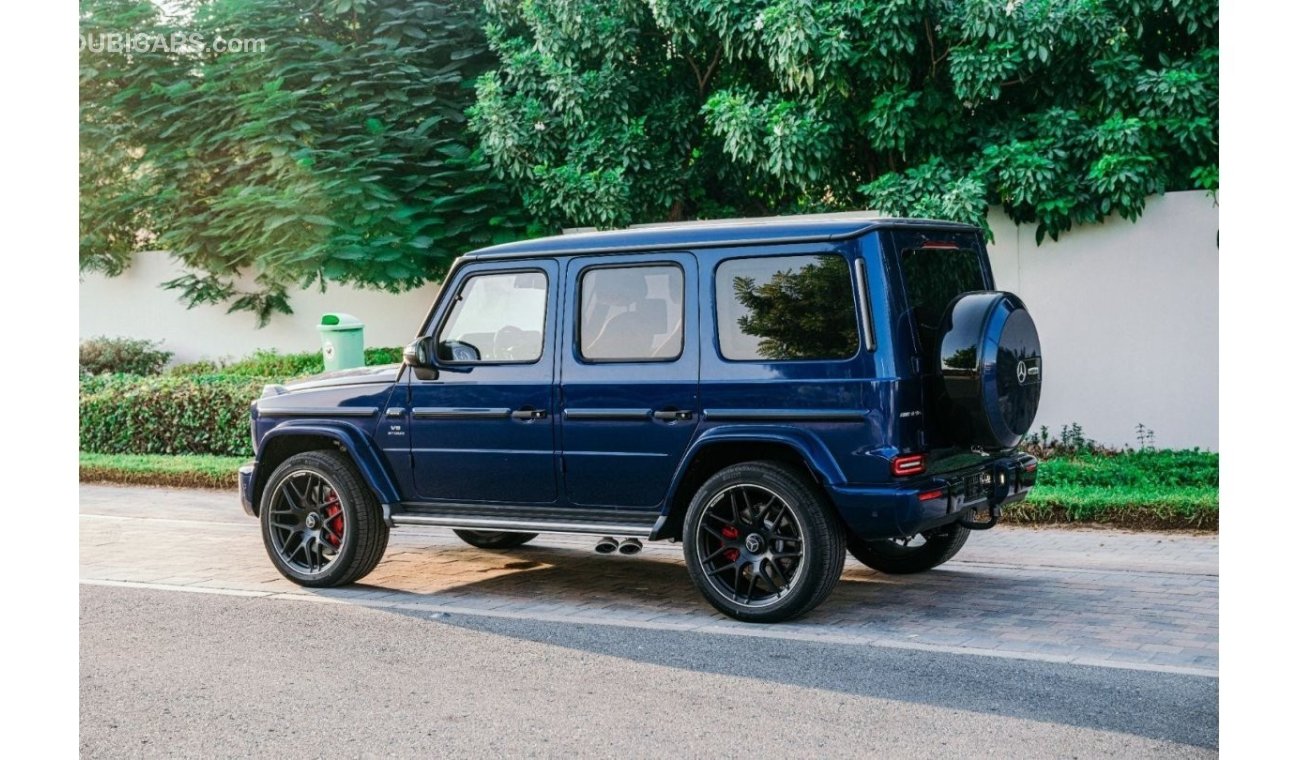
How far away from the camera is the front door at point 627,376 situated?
735 cm

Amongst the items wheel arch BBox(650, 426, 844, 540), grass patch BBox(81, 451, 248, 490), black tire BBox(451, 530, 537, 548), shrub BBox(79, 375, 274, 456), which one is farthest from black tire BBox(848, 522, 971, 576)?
shrub BBox(79, 375, 274, 456)

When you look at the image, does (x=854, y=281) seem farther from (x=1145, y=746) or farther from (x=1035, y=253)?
(x=1035, y=253)

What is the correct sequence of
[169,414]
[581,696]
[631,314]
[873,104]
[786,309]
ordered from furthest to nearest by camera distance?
[169,414] → [873,104] → [631,314] → [786,309] → [581,696]

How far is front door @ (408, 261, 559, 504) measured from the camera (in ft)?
25.3

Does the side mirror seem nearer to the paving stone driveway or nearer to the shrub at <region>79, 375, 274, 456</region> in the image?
the paving stone driveway

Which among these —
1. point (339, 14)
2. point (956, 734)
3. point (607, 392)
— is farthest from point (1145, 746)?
point (339, 14)

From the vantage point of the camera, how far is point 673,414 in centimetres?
732

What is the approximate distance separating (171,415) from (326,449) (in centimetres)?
817

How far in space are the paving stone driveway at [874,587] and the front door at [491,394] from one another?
71 cm

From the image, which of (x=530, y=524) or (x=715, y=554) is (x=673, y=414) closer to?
(x=715, y=554)

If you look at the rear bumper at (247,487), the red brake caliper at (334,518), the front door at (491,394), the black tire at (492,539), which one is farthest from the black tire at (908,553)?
the rear bumper at (247,487)

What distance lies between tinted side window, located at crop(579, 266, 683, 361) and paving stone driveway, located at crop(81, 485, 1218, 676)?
144 centimetres

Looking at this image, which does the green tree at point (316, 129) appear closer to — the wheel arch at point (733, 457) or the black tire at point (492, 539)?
the black tire at point (492, 539)

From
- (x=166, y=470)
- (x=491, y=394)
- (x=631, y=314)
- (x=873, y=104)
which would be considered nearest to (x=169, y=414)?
(x=166, y=470)
